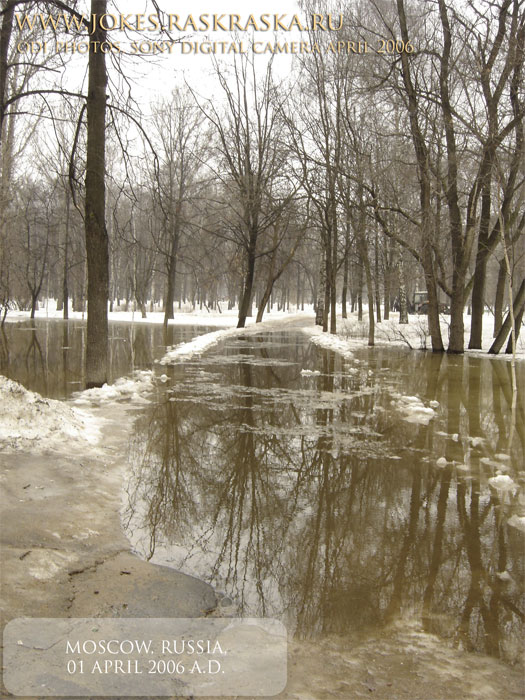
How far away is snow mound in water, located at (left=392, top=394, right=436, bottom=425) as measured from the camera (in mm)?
8375

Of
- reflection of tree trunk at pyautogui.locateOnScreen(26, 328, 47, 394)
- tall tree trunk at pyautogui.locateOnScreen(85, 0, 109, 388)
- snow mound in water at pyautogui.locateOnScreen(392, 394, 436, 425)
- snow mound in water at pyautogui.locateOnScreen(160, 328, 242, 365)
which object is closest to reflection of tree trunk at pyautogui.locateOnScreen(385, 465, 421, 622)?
snow mound in water at pyautogui.locateOnScreen(392, 394, 436, 425)

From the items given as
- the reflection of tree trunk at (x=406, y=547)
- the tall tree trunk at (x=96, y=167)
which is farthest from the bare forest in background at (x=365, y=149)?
the reflection of tree trunk at (x=406, y=547)

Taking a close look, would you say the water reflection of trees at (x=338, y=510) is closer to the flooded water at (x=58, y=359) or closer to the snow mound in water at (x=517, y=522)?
the snow mound in water at (x=517, y=522)

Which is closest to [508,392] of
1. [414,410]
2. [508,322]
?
[414,410]

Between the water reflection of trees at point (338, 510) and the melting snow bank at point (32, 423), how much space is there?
0.87m

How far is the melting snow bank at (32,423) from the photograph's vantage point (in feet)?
19.7

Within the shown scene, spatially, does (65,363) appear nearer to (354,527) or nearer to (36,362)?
(36,362)

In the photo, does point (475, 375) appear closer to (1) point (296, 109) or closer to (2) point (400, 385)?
(2) point (400, 385)

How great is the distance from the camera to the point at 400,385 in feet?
38.1

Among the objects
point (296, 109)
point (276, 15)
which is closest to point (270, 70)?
point (296, 109)

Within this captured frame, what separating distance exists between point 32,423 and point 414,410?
5837mm

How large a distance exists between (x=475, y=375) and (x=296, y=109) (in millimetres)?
20208

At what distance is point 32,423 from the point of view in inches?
249

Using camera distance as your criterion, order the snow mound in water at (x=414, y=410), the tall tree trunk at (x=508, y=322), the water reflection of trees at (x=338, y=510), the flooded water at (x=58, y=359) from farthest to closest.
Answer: the tall tree trunk at (x=508, y=322) < the flooded water at (x=58, y=359) < the snow mound in water at (x=414, y=410) < the water reflection of trees at (x=338, y=510)
